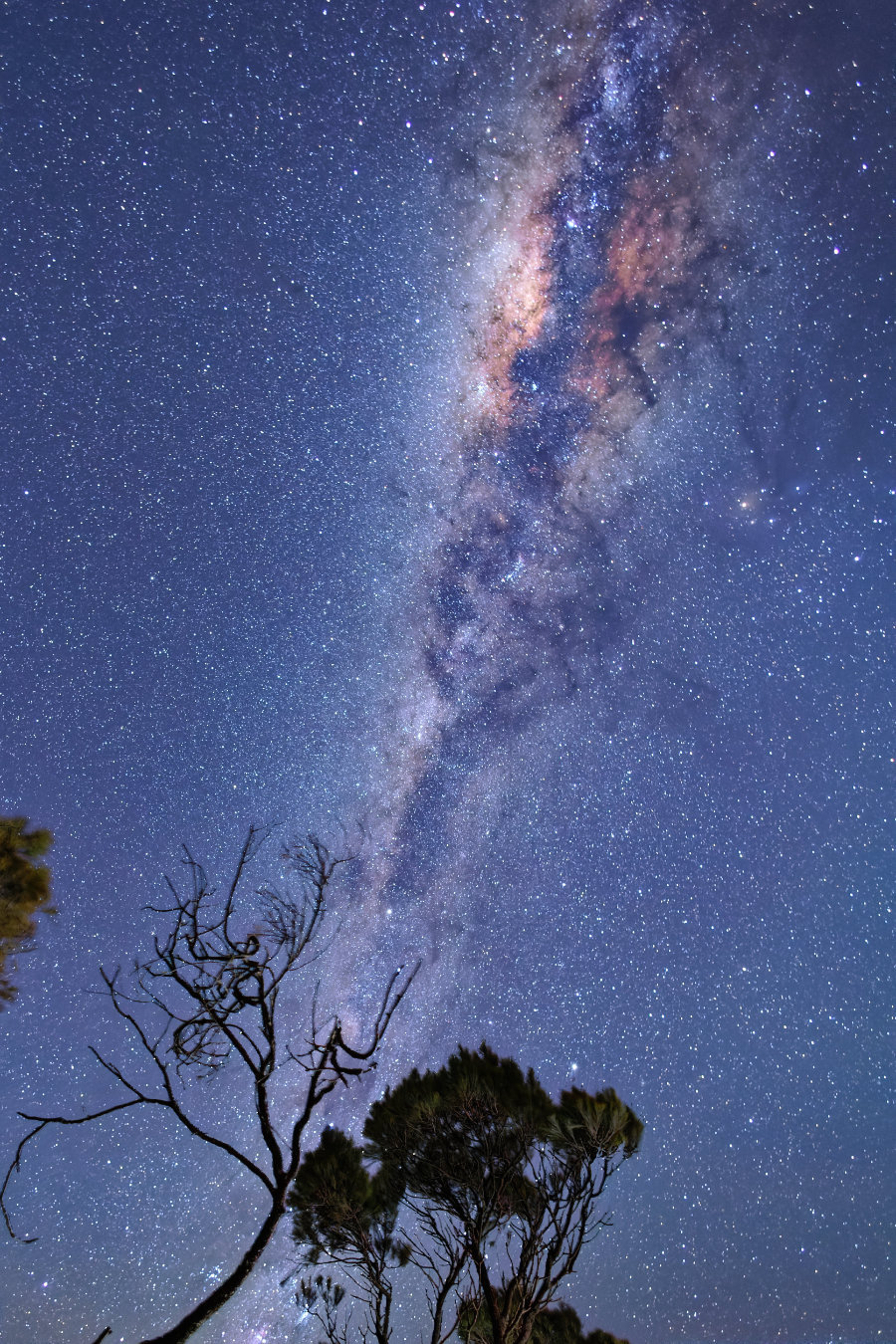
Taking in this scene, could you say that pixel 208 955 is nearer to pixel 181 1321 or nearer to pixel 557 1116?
pixel 181 1321

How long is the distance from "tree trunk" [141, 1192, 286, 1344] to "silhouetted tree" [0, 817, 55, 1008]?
6.80 meters

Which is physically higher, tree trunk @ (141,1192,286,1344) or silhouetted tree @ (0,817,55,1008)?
silhouetted tree @ (0,817,55,1008)

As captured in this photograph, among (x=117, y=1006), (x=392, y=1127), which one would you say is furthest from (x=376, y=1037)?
(x=392, y=1127)

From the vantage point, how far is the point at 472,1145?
835cm

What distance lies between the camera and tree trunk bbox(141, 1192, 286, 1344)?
9.04 ft

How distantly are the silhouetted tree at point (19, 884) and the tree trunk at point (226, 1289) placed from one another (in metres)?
6.80

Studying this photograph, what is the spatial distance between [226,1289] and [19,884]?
24.3ft

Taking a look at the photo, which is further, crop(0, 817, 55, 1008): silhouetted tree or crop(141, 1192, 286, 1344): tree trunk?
crop(0, 817, 55, 1008): silhouetted tree

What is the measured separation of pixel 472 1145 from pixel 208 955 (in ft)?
22.5

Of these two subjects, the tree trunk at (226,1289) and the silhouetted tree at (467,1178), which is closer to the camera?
the tree trunk at (226,1289)

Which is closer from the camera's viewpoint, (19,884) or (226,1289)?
(226,1289)

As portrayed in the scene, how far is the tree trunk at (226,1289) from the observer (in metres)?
2.75

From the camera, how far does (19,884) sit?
881 centimetres

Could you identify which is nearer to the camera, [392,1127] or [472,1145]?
[472,1145]
